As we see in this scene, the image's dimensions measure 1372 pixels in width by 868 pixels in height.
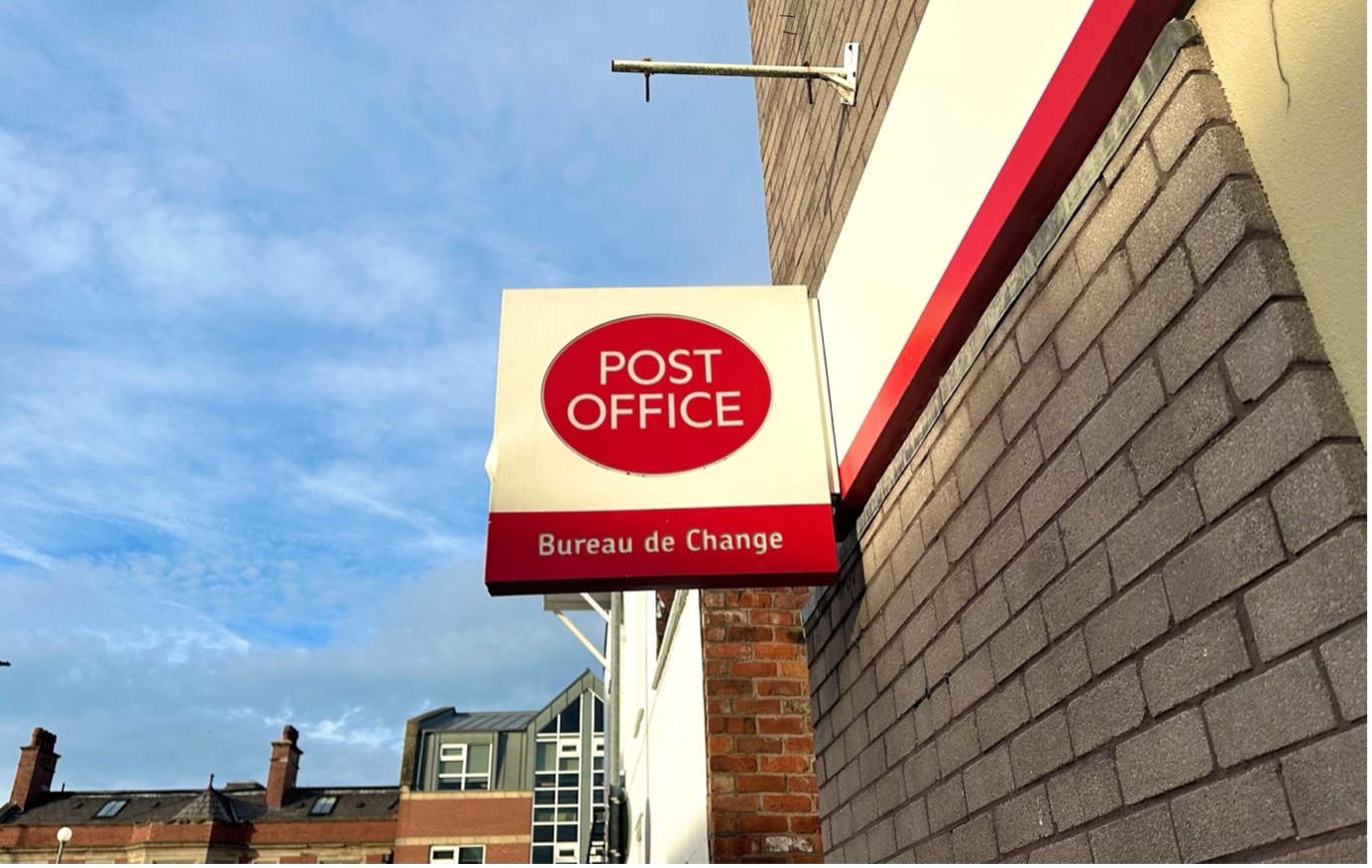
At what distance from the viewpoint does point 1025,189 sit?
225cm

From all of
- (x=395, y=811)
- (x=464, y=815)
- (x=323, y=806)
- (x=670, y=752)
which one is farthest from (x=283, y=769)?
(x=670, y=752)

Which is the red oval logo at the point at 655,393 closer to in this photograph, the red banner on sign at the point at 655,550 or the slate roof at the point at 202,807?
the red banner on sign at the point at 655,550

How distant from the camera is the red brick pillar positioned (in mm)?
5203

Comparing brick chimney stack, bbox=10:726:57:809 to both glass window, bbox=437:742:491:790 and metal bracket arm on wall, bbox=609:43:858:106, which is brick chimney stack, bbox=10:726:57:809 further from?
metal bracket arm on wall, bbox=609:43:858:106

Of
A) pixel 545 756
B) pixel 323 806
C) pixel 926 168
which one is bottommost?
pixel 926 168

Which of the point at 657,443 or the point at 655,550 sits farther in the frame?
the point at 657,443

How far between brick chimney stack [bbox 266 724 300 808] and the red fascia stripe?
137 ft

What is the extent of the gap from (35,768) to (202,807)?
8.69m

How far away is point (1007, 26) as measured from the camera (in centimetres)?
241

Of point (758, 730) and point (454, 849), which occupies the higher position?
point (454, 849)

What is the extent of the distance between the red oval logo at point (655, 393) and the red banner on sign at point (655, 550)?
214mm

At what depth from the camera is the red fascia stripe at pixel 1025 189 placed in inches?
75.4

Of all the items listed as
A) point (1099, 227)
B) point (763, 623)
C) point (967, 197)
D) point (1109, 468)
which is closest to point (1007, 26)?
point (967, 197)

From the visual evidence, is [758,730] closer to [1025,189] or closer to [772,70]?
[772,70]
